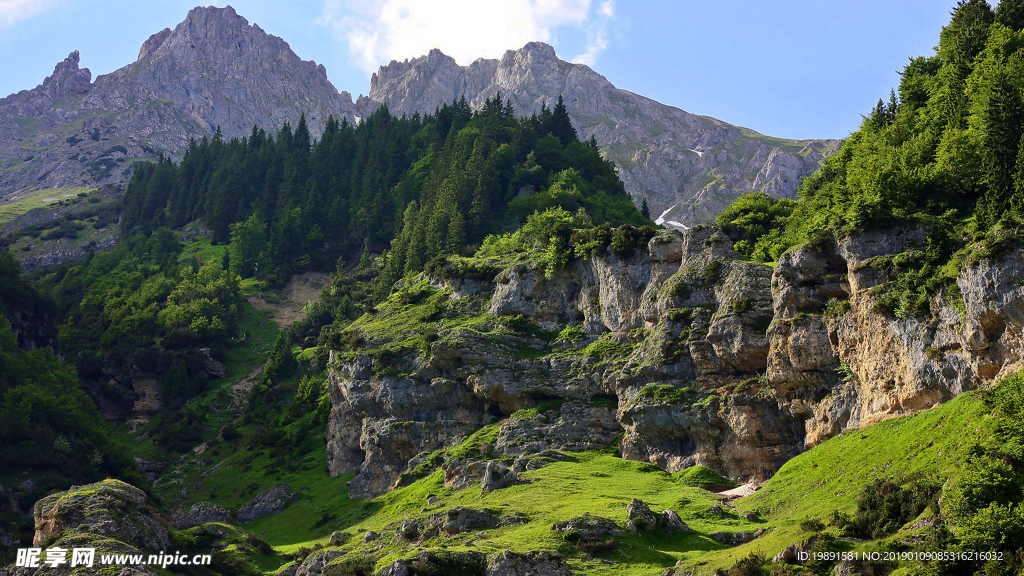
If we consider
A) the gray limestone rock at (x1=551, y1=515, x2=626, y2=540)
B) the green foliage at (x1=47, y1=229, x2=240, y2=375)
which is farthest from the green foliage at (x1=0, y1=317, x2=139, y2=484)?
the gray limestone rock at (x1=551, y1=515, x2=626, y2=540)

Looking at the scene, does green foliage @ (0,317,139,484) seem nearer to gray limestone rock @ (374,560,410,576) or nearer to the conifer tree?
gray limestone rock @ (374,560,410,576)

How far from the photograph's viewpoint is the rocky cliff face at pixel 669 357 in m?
55.1

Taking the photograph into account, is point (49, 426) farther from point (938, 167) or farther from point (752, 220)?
point (938, 167)

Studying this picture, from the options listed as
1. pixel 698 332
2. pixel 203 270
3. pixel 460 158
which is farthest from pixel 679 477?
pixel 203 270

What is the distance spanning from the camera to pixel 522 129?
155 m

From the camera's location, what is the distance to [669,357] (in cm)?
7625

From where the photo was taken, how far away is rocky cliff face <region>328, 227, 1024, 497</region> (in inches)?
2168

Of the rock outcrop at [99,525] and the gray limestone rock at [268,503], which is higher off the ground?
the rock outcrop at [99,525]

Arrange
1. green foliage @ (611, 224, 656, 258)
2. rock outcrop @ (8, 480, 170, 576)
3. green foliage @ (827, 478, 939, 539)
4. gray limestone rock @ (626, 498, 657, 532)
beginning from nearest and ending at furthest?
green foliage @ (827, 478, 939, 539), gray limestone rock @ (626, 498, 657, 532), rock outcrop @ (8, 480, 170, 576), green foliage @ (611, 224, 656, 258)

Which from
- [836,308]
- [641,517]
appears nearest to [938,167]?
[836,308]

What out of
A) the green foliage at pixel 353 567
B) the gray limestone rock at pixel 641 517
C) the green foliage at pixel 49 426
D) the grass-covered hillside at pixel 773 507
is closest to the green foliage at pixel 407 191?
the green foliage at pixel 49 426

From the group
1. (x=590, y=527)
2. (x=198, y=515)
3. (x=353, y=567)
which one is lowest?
(x=198, y=515)

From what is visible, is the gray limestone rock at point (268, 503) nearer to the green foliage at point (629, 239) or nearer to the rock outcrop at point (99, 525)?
the rock outcrop at point (99, 525)

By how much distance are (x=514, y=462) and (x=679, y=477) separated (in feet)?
51.0
